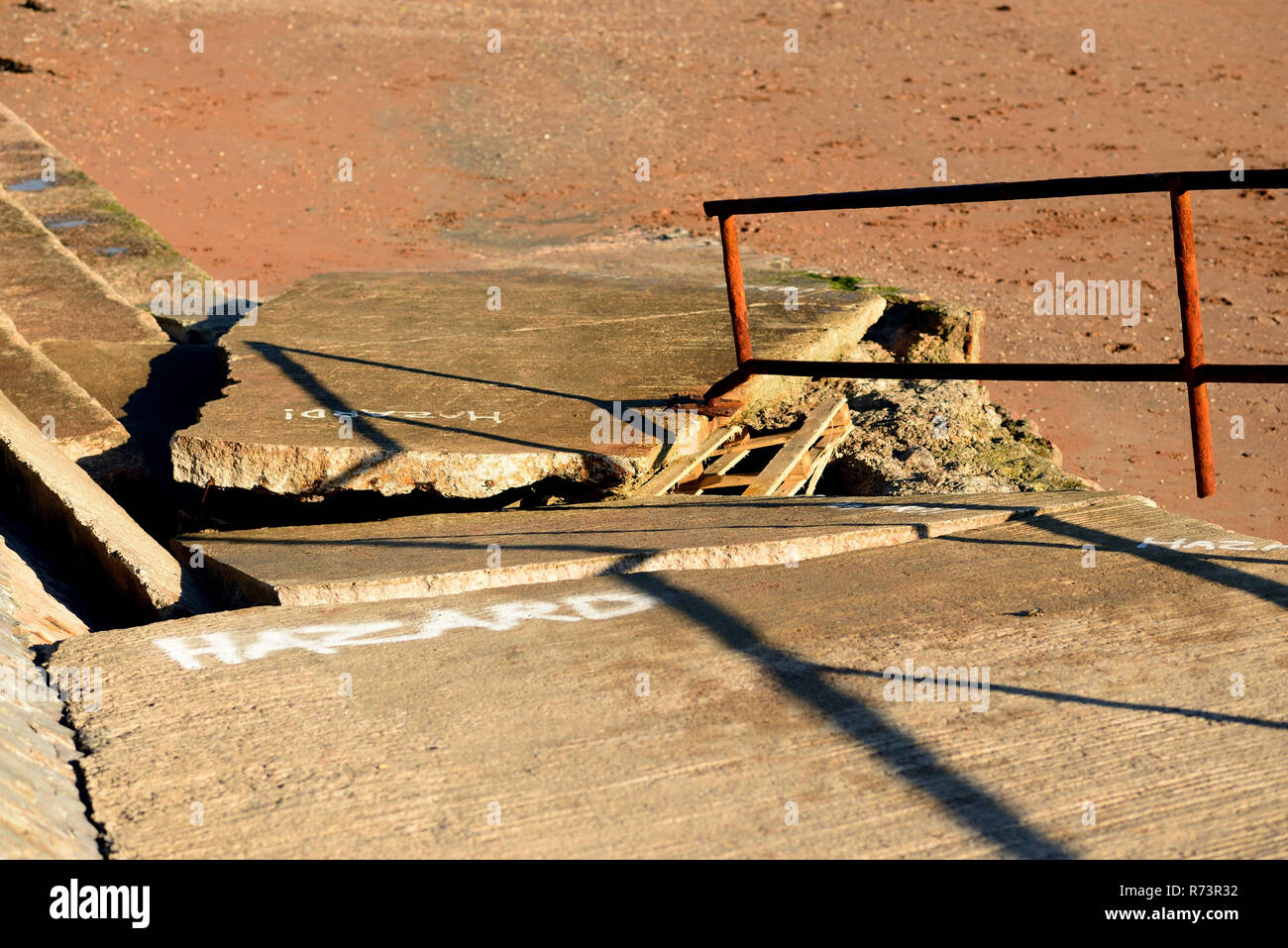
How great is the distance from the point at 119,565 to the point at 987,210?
1028 cm

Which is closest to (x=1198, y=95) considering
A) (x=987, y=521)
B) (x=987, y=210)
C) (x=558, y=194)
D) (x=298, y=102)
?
(x=987, y=210)

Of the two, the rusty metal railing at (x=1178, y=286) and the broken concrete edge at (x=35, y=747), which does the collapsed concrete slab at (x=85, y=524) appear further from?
the rusty metal railing at (x=1178, y=286)

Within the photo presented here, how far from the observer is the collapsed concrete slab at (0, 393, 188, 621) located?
3043 mm

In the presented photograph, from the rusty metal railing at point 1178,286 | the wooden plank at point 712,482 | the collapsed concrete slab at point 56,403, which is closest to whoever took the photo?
the rusty metal railing at point 1178,286

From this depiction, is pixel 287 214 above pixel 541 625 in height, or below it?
above

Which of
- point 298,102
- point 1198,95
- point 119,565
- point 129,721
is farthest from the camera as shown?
point 1198,95

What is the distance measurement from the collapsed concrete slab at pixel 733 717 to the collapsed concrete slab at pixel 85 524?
35cm

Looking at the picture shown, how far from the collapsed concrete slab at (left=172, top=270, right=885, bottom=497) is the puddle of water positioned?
9.63 feet

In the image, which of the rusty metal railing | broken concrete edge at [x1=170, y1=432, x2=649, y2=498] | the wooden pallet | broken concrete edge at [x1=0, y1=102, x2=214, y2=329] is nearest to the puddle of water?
broken concrete edge at [x1=0, y1=102, x2=214, y2=329]

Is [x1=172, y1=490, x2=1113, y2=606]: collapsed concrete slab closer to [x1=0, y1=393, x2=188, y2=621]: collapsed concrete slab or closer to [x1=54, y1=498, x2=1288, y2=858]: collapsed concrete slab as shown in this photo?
[x1=54, y1=498, x2=1288, y2=858]: collapsed concrete slab

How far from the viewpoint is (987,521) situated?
3.37 m

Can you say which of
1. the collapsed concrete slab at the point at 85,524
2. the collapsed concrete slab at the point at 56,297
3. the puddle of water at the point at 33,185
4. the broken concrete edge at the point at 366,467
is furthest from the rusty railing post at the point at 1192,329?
the puddle of water at the point at 33,185

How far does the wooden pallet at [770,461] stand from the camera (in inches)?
162
